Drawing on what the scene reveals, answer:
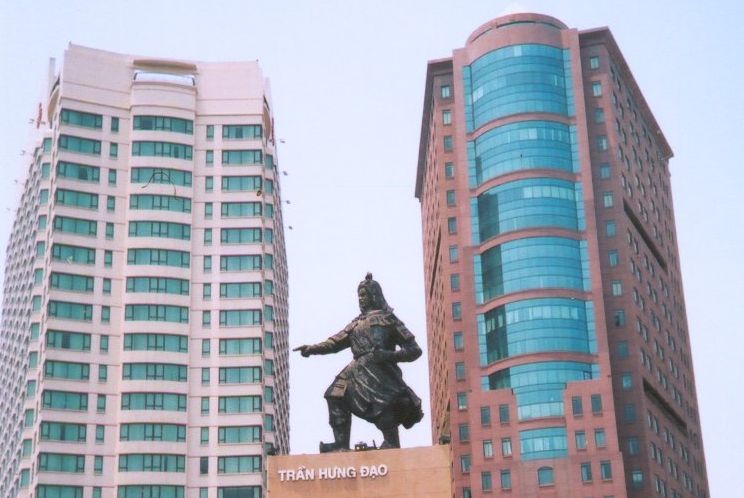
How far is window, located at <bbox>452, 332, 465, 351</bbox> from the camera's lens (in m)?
125

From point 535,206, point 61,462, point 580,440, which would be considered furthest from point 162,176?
point 580,440

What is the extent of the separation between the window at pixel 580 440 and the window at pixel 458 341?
53.4 ft

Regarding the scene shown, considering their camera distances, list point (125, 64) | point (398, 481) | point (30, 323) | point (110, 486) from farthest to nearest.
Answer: point (125, 64) < point (30, 323) < point (110, 486) < point (398, 481)

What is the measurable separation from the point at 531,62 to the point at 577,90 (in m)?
5.65

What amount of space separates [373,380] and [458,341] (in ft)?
308

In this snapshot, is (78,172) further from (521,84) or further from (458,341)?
(521,84)

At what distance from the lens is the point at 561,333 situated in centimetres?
11662

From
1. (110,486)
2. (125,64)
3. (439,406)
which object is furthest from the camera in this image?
(439,406)

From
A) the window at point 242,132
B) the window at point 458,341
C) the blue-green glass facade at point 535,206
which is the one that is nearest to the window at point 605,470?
the window at point 458,341

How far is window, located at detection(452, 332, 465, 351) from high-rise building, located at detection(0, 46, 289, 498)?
2069 centimetres

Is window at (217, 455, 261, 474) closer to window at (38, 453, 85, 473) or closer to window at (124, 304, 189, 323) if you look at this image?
window at (38, 453, 85, 473)

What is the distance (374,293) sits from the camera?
3378cm

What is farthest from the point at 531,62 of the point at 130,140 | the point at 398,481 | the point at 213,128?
the point at 398,481

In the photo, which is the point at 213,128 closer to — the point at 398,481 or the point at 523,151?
the point at 523,151
